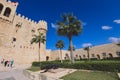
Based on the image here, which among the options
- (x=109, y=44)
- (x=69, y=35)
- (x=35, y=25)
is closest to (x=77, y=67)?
(x=69, y=35)

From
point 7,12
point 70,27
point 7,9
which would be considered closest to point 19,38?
point 7,12

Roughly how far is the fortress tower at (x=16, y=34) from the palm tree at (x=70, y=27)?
55.2 feet

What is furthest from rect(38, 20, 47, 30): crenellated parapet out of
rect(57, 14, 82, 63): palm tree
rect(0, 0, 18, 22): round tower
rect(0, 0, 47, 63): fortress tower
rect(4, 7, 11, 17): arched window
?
rect(57, 14, 82, 63): palm tree

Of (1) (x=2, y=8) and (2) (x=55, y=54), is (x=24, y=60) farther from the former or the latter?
(2) (x=55, y=54)

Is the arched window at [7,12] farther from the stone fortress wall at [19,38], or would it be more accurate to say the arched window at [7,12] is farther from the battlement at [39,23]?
the battlement at [39,23]

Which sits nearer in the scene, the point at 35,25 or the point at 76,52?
the point at 35,25

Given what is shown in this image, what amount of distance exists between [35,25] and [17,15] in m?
8.08

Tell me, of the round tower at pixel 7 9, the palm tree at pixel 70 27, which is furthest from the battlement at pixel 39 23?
the palm tree at pixel 70 27

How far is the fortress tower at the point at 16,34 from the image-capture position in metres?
32.6

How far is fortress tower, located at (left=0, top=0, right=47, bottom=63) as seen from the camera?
32594 millimetres

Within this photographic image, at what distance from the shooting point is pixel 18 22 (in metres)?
38.1

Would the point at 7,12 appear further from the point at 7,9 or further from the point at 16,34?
the point at 16,34

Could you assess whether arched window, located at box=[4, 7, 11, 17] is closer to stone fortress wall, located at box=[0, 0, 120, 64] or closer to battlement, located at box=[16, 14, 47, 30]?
stone fortress wall, located at box=[0, 0, 120, 64]

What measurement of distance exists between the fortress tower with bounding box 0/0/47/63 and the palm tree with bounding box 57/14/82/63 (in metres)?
16.8
